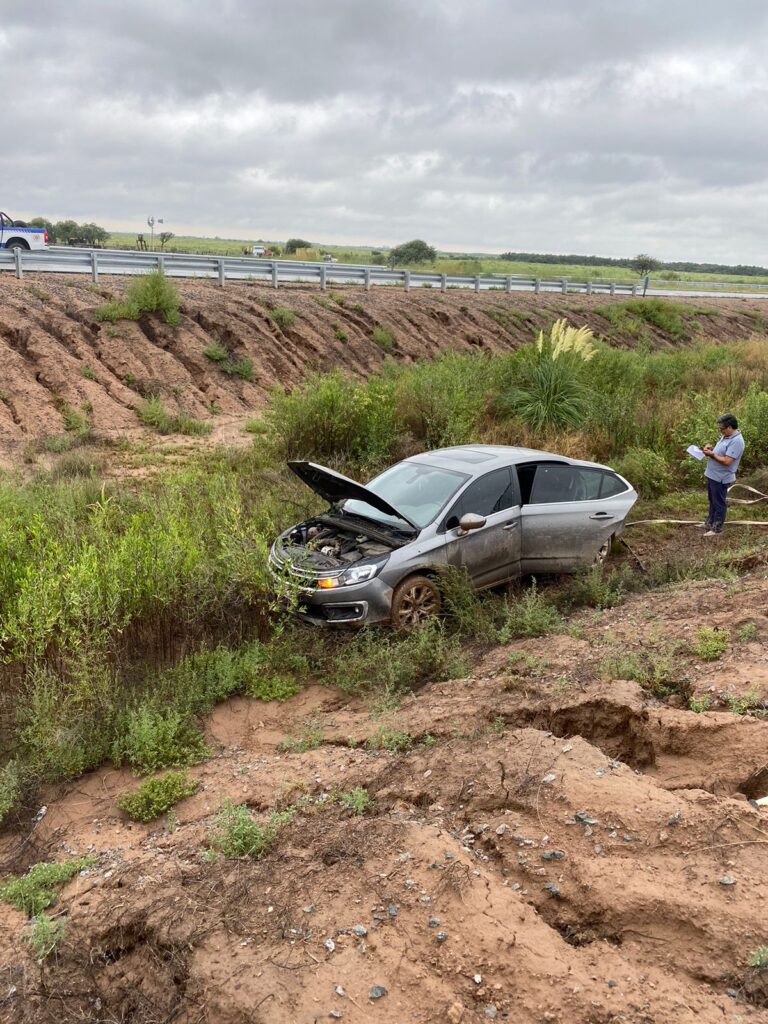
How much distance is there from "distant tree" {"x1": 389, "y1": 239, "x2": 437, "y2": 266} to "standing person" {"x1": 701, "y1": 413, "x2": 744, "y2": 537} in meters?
59.0

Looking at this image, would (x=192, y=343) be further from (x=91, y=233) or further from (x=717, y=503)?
(x=91, y=233)

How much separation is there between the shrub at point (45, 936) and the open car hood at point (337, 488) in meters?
4.12

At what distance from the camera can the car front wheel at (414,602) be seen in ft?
24.3

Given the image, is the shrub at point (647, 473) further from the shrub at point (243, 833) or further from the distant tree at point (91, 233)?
the distant tree at point (91, 233)

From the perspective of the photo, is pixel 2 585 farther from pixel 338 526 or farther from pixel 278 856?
pixel 278 856

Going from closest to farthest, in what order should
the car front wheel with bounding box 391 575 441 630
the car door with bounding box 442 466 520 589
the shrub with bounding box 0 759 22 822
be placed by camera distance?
the shrub with bounding box 0 759 22 822
the car front wheel with bounding box 391 575 441 630
the car door with bounding box 442 466 520 589

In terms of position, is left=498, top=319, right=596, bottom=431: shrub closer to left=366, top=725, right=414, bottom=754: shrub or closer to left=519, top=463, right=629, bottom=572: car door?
left=519, top=463, right=629, bottom=572: car door

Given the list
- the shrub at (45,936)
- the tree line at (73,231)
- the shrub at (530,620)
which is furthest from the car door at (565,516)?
the tree line at (73,231)

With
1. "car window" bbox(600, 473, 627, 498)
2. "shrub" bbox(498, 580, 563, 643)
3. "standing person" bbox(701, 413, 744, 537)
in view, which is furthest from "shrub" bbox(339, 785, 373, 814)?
"standing person" bbox(701, 413, 744, 537)

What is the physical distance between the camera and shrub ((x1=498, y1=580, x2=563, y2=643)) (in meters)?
7.46

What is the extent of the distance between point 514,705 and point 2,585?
4.30 meters

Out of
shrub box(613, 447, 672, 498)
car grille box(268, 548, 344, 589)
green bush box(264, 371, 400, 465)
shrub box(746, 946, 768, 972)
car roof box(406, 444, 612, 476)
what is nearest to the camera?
shrub box(746, 946, 768, 972)

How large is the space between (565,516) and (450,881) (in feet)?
17.8

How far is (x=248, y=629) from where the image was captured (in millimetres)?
7414
